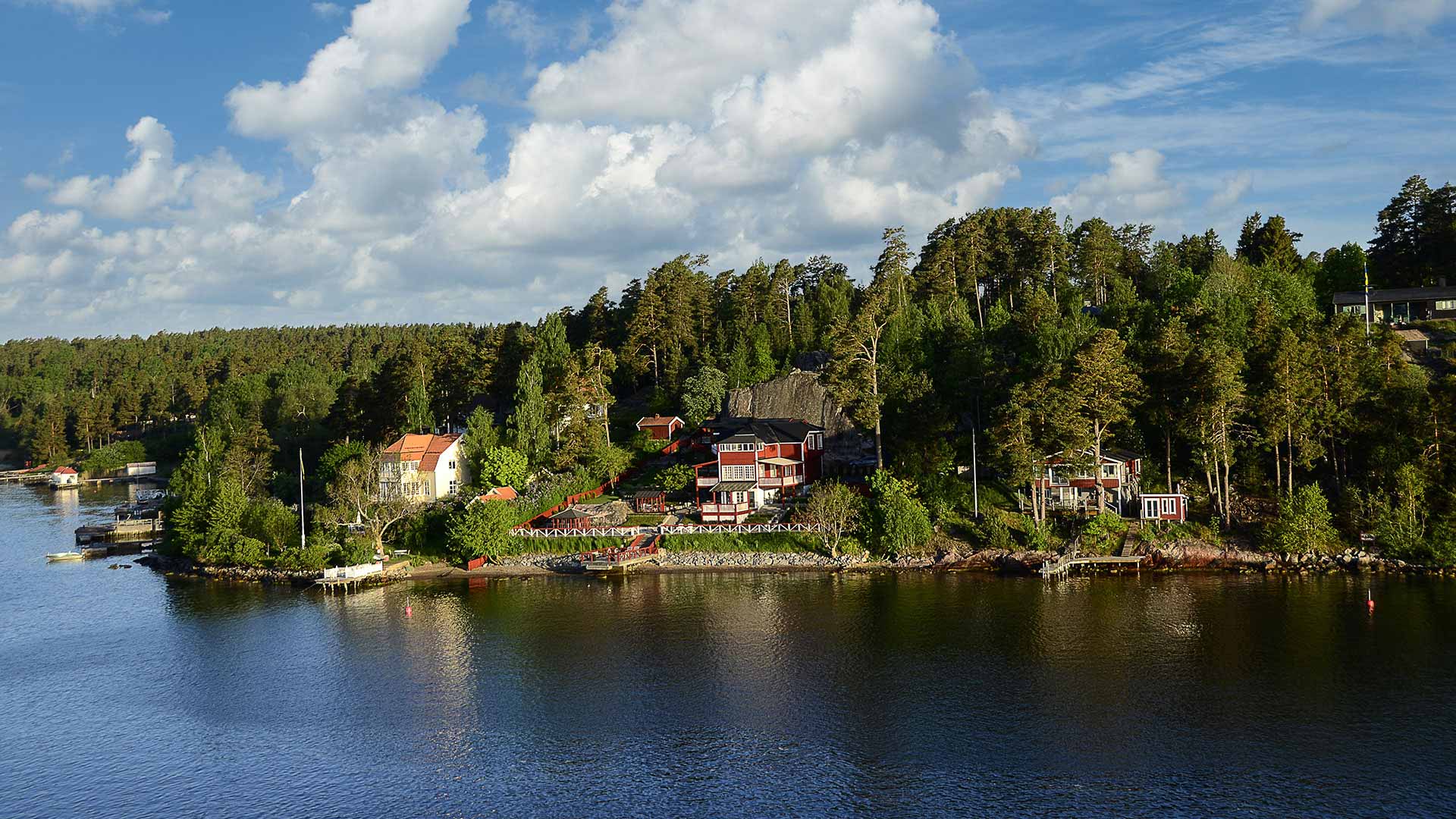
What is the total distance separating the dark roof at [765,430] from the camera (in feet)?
231

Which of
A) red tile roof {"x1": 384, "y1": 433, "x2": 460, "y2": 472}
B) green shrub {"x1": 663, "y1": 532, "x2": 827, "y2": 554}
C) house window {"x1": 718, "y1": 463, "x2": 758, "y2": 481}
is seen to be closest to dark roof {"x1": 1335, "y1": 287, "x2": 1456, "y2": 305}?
green shrub {"x1": 663, "y1": 532, "x2": 827, "y2": 554}

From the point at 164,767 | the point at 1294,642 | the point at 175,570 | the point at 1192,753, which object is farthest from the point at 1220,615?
the point at 175,570

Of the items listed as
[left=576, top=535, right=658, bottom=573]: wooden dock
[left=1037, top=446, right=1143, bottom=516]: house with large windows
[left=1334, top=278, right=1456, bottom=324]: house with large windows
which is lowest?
[left=576, top=535, right=658, bottom=573]: wooden dock

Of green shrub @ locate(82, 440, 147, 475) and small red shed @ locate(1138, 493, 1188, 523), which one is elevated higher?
green shrub @ locate(82, 440, 147, 475)

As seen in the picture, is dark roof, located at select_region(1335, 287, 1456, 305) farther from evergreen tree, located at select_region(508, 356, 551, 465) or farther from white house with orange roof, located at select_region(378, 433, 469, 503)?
white house with orange roof, located at select_region(378, 433, 469, 503)

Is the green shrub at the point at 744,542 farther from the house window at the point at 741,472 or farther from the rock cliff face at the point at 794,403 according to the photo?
the rock cliff face at the point at 794,403

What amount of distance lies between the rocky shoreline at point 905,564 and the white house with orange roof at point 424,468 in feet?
46.6

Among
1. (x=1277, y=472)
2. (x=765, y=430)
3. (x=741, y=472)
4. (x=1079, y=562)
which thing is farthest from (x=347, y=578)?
(x=1277, y=472)

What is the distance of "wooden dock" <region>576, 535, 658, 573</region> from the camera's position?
6059 cm

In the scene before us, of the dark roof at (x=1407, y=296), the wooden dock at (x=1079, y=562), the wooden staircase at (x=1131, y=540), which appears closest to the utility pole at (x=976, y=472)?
the wooden dock at (x=1079, y=562)

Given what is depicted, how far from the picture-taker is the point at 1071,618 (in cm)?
4650

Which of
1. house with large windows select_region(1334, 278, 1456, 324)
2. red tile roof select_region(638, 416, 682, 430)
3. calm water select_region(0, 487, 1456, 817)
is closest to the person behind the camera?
calm water select_region(0, 487, 1456, 817)

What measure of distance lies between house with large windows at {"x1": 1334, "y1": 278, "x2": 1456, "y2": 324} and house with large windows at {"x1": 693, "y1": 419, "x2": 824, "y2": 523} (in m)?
47.0

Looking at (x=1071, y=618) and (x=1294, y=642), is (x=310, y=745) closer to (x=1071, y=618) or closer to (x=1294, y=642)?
(x=1071, y=618)
